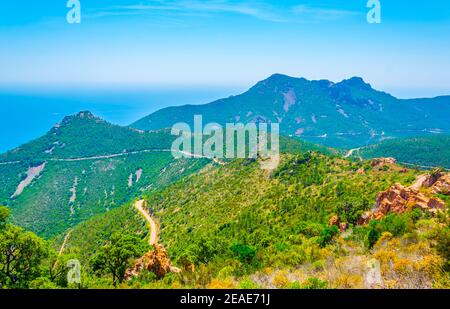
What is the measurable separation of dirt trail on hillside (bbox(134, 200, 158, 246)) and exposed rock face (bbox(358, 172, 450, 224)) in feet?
89.6

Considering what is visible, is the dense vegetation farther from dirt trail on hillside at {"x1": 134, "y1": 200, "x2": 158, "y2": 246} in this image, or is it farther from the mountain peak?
the mountain peak

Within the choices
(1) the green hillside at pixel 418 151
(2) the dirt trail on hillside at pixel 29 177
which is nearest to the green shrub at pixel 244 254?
(2) the dirt trail on hillside at pixel 29 177

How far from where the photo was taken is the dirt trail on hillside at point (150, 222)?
51716mm

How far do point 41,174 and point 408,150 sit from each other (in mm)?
142367

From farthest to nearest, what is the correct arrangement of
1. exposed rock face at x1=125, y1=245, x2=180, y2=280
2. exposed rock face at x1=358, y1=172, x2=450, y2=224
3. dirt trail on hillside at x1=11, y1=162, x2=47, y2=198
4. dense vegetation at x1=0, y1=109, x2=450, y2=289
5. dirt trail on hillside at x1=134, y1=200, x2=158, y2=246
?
dirt trail on hillside at x1=11, y1=162, x2=47, y2=198 → dirt trail on hillside at x1=134, y1=200, x2=158, y2=246 → exposed rock face at x1=125, y1=245, x2=180, y2=280 → exposed rock face at x1=358, y1=172, x2=450, y2=224 → dense vegetation at x1=0, y1=109, x2=450, y2=289

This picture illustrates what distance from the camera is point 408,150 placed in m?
149

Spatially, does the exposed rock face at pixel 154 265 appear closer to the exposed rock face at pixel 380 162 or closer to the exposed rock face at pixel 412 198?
the exposed rock face at pixel 412 198

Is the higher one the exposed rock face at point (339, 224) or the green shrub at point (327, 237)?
the green shrub at point (327, 237)

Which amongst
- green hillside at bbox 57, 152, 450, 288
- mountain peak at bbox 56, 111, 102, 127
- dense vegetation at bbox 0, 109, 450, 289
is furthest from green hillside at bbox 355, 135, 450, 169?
mountain peak at bbox 56, 111, 102, 127

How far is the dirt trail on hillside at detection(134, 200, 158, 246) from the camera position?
51716 millimetres

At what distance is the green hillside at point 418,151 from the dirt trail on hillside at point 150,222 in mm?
98267

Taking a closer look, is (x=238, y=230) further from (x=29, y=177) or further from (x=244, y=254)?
(x=29, y=177)

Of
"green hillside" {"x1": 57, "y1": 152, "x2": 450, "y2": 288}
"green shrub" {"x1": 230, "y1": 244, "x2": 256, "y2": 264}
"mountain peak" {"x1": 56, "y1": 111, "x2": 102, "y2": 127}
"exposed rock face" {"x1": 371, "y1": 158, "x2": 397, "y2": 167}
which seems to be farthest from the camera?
"mountain peak" {"x1": 56, "y1": 111, "x2": 102, "y2": 127}

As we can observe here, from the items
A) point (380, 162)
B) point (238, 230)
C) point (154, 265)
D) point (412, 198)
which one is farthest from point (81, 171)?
point (412, 198)
